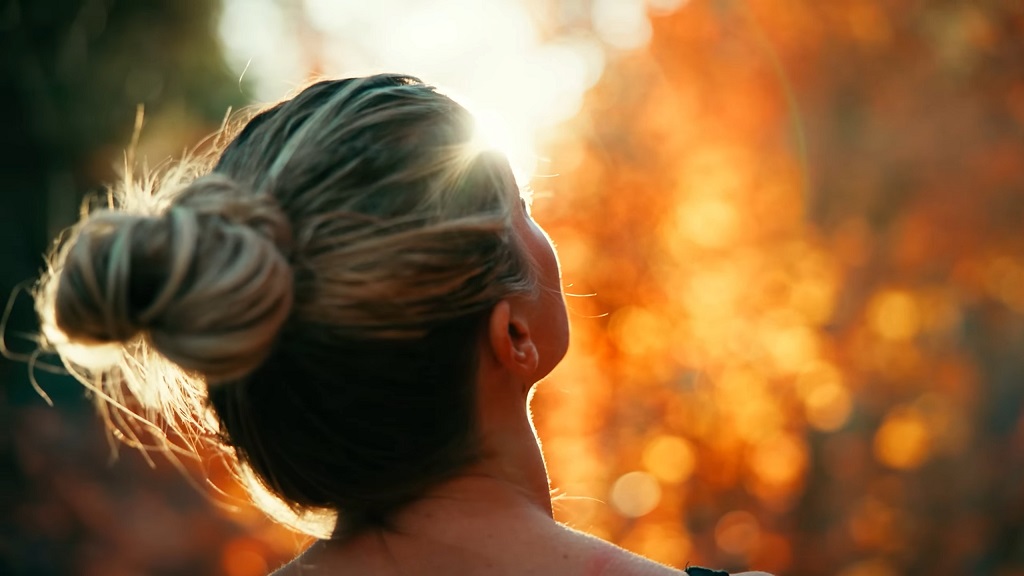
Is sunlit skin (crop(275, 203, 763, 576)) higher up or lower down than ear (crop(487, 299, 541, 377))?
lower down

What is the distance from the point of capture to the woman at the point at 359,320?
1205mm

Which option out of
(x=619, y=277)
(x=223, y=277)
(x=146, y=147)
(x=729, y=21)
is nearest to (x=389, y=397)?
(x=223, y=277)

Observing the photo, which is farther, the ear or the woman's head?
the ear

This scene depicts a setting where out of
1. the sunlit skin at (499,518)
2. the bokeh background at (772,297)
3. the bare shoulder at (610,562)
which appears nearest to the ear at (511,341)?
the sunlit skin at (499,518)

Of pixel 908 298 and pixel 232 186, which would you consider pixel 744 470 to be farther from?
pixel 232 186

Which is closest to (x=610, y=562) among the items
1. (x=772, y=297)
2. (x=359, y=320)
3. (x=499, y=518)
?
(x=499, y=518)

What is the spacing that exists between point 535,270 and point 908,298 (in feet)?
16.7

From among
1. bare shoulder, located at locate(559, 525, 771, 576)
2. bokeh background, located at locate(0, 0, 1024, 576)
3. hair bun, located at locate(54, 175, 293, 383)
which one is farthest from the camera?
bokeh background, located at locate(0, 0, 1024, 576)

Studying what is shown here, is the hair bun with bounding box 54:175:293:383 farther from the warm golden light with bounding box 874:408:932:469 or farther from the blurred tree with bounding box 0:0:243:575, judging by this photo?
the warm golden light with bounding box 874:408:932:469

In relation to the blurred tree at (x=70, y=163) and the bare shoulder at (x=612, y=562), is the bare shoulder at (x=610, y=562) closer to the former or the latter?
the bare shoulder at (x=612, y=562)

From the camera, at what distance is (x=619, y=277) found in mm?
5973

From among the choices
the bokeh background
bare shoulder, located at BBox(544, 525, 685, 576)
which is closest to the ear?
bare shoulder, located at BBox(544, 525, 685, 576)

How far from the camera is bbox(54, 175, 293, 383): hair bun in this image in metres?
1.17

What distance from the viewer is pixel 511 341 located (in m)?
1.38
